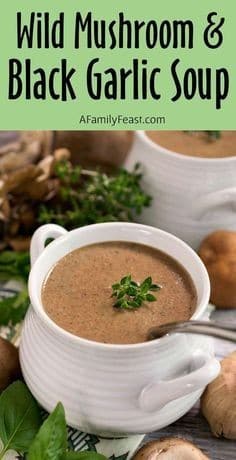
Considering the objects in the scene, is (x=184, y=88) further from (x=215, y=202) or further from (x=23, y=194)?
(x=23, y=194)

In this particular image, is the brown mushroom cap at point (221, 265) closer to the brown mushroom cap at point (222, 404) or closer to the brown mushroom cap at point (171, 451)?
the brown mushroom cap at point (222, 404)

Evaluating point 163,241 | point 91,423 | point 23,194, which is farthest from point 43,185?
point 91,423

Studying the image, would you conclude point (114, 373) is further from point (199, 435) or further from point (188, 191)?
point (188, 191)

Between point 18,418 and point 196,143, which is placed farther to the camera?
point 196,143

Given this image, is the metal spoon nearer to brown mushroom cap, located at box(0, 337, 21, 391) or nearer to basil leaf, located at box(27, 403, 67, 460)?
basil leaf, located at box(27, 403, 67, 460)

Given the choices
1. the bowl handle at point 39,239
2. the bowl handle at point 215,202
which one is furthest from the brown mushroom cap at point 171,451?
the bowl handle at point 215,202

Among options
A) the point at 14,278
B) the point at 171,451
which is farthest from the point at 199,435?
the point at 14,278

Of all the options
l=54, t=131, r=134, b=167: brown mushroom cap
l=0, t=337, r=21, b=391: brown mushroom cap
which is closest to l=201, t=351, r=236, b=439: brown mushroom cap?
l=0, t=337, r=21, b=391: brown mushroom cap
